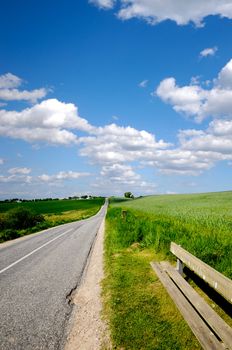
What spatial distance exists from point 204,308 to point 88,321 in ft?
8.44

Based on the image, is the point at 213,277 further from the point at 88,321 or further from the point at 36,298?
the point at 36,298

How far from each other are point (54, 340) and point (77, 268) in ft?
20.7

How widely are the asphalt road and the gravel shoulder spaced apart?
0.20 m

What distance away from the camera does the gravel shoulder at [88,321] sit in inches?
216

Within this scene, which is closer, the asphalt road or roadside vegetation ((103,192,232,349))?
roadside vegetation ((103,192,232,349))

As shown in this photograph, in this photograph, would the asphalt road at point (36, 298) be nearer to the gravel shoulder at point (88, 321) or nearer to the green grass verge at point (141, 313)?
the gravel shoulder at point (88, 321)

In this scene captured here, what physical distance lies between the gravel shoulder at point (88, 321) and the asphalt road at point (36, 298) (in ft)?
0.66

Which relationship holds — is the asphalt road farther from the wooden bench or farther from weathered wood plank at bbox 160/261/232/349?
weathered wood plank at bbox 160/261/232/349

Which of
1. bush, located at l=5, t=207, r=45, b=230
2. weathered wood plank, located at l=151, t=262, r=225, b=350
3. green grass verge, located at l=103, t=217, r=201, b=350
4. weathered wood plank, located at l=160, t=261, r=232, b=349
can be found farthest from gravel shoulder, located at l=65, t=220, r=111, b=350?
bush, located at l=5, t=207, r=45, b=230

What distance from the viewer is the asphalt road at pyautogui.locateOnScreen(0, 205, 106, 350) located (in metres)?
5.79

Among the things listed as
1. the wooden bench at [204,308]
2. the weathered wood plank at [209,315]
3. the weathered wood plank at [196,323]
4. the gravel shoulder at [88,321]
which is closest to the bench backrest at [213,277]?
the wooden bench at [204,308]

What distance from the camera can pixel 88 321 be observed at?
255 inches

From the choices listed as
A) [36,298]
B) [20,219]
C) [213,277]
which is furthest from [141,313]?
[20,219]

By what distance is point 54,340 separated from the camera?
5.67 metres
